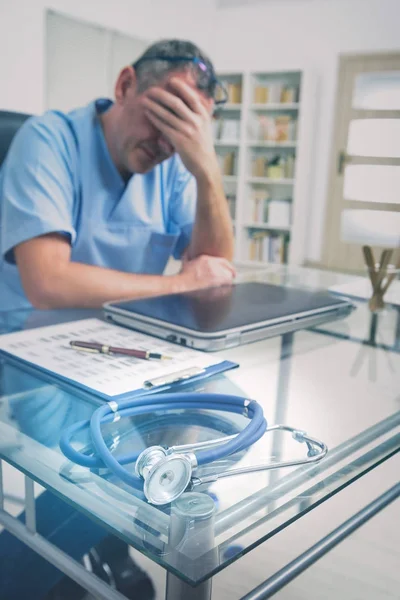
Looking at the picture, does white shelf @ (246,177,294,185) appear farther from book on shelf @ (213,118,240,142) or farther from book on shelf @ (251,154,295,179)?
book on shelf @ (213,118,240,142)

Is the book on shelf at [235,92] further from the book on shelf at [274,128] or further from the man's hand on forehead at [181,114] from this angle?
the man's hand on forehead at [181,114]

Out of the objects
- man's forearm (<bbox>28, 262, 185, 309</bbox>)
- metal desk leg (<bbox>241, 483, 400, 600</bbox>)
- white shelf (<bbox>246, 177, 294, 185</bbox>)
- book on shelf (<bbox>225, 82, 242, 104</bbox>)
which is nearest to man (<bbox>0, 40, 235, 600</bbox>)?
man's forearm (<bbox>28, 262, 185, 309</bbox>)

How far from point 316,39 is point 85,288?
440 centimetres

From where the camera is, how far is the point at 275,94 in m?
4.50

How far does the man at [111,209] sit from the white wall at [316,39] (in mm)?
3579

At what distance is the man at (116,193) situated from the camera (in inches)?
36.8

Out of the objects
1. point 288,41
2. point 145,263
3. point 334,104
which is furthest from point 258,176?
point 145,263

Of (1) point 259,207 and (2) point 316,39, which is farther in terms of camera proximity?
(1) point 259,207

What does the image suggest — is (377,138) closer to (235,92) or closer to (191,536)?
(191,536)

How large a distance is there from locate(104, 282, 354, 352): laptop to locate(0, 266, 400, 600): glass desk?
0.10 feet

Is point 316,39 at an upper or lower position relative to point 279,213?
upper

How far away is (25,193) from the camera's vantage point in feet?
3.28

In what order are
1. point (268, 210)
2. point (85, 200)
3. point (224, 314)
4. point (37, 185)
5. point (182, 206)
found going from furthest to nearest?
point (268, 210) < point (182, 206) < point (85, 200) < point (37, 185) < point (224, 314)

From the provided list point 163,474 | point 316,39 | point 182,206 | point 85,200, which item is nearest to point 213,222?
point 182,206
